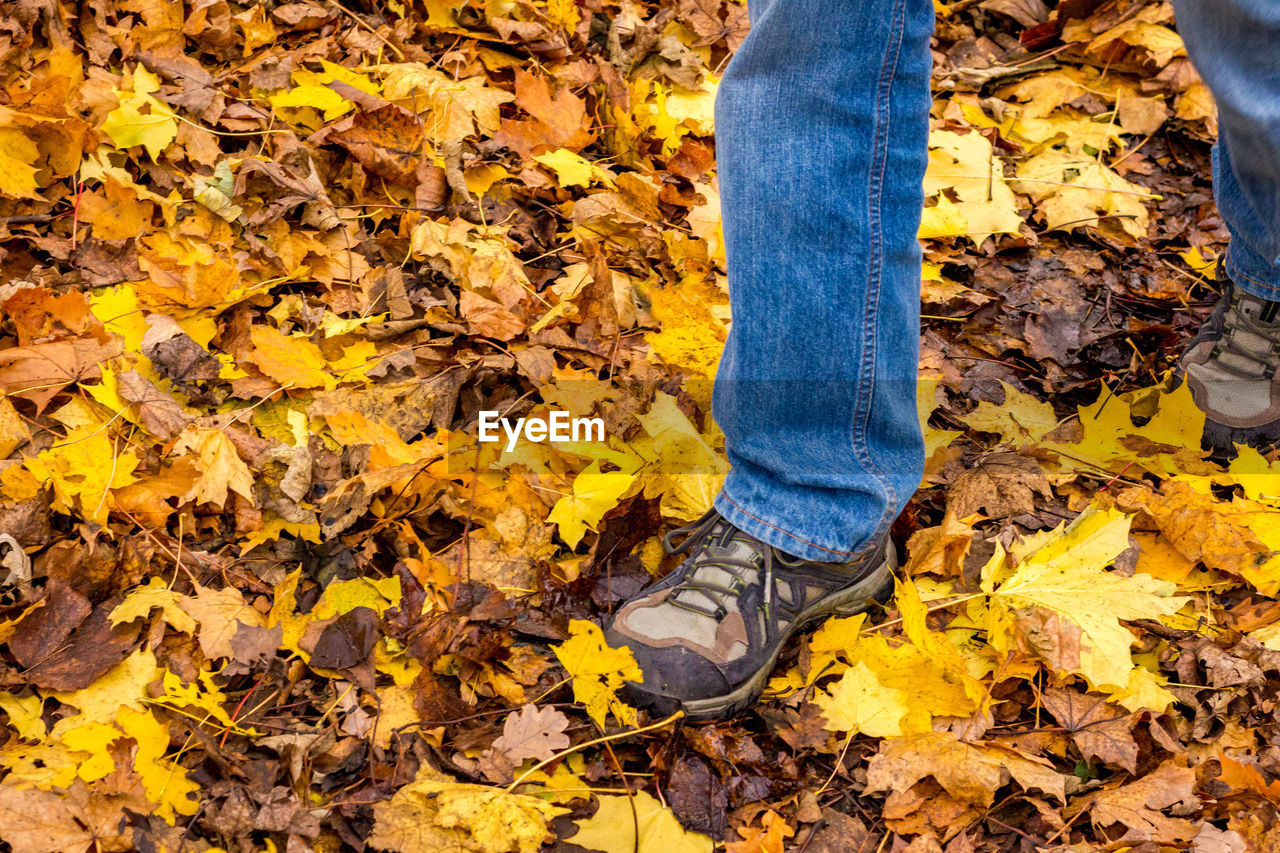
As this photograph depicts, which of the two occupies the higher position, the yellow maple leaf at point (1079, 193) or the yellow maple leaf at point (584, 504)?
the yellow maple leaf at point (1079, 193)

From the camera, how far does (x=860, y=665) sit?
1548 mm

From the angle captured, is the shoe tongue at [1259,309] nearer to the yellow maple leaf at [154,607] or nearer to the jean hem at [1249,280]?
the jean hem at [1249,280]

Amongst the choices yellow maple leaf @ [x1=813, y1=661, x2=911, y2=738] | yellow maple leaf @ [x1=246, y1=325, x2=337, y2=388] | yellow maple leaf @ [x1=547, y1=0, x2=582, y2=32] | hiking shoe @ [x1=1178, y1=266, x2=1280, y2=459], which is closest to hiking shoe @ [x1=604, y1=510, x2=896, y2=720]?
yellow maple leaf @ [x1=813, y1=661, x2=911, y2=738]

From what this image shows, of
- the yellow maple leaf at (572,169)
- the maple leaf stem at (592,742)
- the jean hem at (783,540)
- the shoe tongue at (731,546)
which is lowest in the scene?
the maple leaf stem at (592,742)

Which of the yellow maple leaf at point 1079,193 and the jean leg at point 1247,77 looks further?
the yellow maple leaf at point 1079,193

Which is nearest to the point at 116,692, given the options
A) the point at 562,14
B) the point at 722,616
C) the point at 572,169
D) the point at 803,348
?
the point at 722,616

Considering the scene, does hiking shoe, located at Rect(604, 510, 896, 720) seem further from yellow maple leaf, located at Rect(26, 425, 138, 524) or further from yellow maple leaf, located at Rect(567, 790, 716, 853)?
yellow maple leaf, located at Rect(26, 425, 138, 524)

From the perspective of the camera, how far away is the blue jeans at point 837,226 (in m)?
1.25

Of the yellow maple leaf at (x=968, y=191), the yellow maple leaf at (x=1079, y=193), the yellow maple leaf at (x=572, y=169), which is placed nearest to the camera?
the yellow maple leaf at (x=572, y=169)

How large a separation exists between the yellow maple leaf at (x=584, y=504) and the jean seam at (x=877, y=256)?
489mm

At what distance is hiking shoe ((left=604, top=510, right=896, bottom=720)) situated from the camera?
1498 mm

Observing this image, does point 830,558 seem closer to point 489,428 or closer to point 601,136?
point 489,428

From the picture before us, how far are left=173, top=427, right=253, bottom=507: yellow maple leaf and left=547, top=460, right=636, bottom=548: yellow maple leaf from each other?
0.59 metres

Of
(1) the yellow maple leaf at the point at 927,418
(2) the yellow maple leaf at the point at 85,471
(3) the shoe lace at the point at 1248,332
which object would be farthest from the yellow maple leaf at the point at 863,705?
(2) the yellow maple leaf at the point at 85,471
